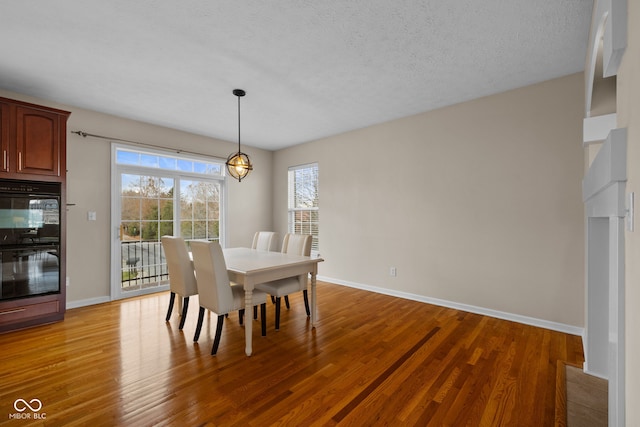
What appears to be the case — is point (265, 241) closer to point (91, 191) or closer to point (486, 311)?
point (91, 191)

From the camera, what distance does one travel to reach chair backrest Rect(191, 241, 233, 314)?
94.3 inches

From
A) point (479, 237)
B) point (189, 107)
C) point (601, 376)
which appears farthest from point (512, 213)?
point (189, 107)

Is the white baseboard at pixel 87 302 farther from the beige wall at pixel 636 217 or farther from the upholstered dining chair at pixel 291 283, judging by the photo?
the beige wall at pixel 636 217

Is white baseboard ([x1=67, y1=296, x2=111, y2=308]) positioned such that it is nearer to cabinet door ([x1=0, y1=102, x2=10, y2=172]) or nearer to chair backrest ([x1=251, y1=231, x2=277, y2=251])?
cabinet door ([x1=0, y1=102, x2=10, y2=172])

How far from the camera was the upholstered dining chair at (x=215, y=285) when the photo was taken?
240cm

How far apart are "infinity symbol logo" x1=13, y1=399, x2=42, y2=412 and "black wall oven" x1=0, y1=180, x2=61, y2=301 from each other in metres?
1.66

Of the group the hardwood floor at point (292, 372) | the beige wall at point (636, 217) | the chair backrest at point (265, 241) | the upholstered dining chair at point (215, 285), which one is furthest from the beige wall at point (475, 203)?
the beige wall at point (636, 217)

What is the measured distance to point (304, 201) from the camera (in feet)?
18.3

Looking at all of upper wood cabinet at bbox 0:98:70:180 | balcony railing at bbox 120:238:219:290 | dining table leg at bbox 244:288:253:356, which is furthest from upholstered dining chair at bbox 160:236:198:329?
balcony railing at bbox 120:238:219:290

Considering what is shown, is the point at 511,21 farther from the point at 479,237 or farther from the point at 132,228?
the point at 132,228

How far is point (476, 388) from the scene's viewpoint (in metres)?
1.96

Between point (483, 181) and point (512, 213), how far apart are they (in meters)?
0.48

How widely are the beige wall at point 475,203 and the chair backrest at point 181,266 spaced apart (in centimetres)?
261

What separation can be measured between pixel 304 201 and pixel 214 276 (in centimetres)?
332
